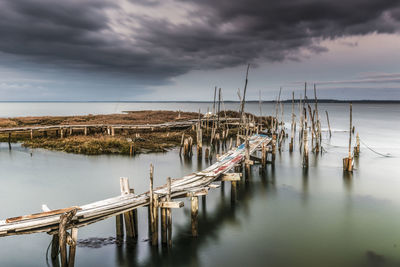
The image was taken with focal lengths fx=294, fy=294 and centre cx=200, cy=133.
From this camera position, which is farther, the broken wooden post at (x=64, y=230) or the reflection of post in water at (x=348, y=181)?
the reflection of post in water at (x=348, y=181)

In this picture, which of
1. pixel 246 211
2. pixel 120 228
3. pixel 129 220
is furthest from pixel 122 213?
pixel 246 211

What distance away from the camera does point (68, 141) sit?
3241cm

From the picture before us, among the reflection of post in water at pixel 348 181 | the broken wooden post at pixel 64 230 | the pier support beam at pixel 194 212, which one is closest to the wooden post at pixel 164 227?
the pier support beam at pixel 194 212

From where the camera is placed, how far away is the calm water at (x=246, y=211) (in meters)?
10.6

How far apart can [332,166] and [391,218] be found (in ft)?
36.2

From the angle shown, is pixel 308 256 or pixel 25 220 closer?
pixel 25 220

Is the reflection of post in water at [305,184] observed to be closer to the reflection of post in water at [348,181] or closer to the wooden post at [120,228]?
the reflection of post in water at [348,181]

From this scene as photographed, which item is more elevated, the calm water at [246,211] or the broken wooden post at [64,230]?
the broken wooden post at [64,230]

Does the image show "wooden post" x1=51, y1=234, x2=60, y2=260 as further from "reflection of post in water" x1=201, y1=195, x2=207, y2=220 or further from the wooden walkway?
"reflection of post in water" x1=201, y1=195, x2=207, y2=220

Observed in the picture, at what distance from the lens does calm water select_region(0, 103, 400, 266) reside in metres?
10.6

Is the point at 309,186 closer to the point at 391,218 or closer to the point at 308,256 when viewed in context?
the point at 391,218

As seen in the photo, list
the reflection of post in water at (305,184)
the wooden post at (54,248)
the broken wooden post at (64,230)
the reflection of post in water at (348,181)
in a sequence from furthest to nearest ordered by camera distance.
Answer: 1. the reflection of post in water at (348,181)
2. the reflection of post in water at (305,184)
3. the wooden post at (54,248)
4. the broken wooden post at (64,230)

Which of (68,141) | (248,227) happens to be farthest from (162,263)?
(68,141)

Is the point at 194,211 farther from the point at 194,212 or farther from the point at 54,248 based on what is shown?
the point at 54,248
